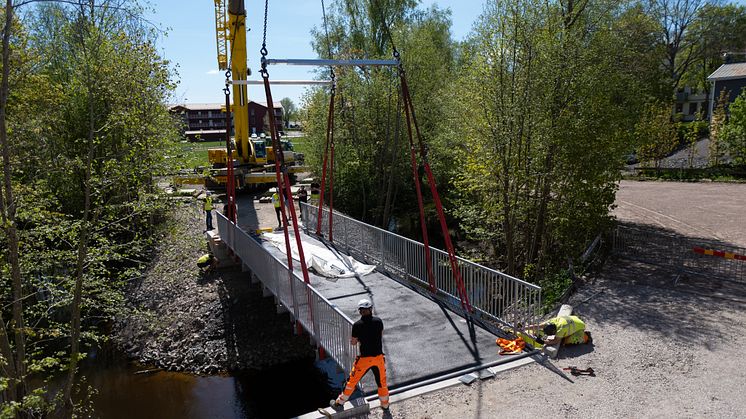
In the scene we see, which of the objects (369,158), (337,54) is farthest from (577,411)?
(337,54)

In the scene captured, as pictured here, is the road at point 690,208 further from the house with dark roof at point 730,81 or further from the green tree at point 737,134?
the house with dark roof at point 730,81

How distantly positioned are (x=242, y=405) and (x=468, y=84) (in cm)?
1033

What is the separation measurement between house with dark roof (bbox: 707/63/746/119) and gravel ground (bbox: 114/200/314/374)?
40.1m

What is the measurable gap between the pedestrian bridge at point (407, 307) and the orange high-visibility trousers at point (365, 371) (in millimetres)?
439

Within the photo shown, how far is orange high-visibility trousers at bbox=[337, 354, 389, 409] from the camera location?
703 centimetres

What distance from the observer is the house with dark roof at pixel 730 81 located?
132 feet

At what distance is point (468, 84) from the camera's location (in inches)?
579

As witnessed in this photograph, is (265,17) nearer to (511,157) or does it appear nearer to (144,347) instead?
(511,157)

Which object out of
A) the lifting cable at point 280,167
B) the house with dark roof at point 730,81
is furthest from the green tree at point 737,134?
the lifting cable at point 280,167

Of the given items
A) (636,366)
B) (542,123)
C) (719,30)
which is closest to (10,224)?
(636,366)

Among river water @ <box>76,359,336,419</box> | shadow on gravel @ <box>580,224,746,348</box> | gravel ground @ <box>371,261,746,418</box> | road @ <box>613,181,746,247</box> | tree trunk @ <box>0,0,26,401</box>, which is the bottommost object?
river water @ <box>76,359,336,419</box>

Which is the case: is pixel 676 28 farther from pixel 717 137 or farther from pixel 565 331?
pixel 565 331

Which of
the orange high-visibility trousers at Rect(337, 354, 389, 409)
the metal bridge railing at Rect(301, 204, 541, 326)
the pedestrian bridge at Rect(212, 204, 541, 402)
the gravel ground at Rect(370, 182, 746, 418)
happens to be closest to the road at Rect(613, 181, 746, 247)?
the gravel ground at Rect(370, 182, 746, 418)

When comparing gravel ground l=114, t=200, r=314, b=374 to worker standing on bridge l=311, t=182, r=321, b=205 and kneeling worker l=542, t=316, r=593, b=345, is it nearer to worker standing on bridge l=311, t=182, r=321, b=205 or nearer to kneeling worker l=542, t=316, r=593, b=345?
kneeling worker l=542, t=316, r=593, b=345
